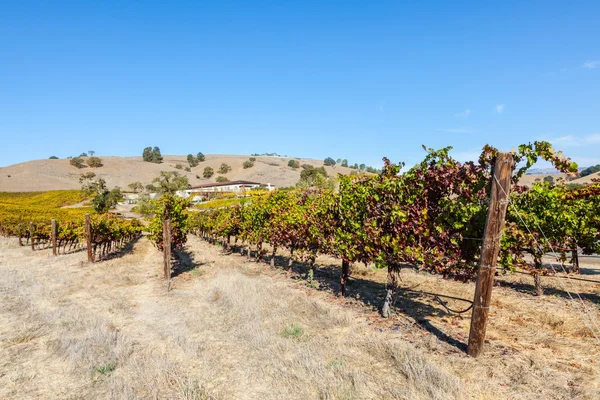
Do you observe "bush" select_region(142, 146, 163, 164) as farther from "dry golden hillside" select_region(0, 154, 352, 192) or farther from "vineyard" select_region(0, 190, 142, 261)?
"vineyard" select_region(0, 190, 142, 261)

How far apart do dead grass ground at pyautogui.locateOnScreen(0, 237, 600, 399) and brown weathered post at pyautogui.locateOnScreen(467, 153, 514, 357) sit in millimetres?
738

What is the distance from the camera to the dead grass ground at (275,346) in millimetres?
5750

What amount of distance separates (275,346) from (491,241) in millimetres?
5404

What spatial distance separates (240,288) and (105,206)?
5340 centimetres

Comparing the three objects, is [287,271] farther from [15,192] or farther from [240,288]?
[15,192]

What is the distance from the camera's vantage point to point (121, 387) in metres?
5.84

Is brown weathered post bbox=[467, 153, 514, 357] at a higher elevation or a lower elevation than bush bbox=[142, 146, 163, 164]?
lower

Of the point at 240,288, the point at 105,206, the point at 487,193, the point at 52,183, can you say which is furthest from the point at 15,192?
the point at 487,193

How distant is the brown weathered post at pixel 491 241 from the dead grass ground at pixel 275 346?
2.42 ft

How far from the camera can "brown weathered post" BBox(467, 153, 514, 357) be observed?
20.8ft

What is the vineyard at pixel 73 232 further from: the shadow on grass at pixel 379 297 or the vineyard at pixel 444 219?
the vineyard at pixel 444 219

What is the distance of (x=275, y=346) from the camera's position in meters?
7.46

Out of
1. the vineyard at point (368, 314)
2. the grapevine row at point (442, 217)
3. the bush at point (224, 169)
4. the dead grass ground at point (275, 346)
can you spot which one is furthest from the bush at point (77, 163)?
the grapevine row at point (442, 217)

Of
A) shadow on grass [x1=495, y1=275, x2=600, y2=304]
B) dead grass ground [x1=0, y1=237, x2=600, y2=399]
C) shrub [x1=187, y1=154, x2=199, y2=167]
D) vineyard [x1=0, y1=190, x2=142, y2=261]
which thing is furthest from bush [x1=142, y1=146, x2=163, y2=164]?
shadow on grass [x1=495, y1=275, x2=600, y2=304]
